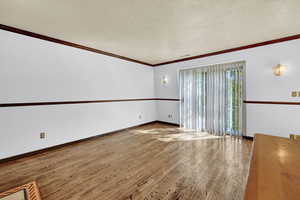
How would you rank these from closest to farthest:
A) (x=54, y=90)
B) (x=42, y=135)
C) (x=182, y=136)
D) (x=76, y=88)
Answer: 1. (x=42, y=135)
2. (x=54, y=90)
3. (x=76, y=88)
4. (x=182, y=136)

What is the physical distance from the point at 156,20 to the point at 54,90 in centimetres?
260

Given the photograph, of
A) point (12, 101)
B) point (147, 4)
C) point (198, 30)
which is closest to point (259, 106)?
point (198, 30)

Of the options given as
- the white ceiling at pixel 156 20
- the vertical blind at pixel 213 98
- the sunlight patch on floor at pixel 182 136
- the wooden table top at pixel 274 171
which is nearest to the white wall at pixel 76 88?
the vertical blind at pixel 213 98

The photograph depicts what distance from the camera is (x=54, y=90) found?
2.93 meters

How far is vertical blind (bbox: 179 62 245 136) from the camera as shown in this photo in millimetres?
3584

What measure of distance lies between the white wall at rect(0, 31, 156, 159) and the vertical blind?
210cm

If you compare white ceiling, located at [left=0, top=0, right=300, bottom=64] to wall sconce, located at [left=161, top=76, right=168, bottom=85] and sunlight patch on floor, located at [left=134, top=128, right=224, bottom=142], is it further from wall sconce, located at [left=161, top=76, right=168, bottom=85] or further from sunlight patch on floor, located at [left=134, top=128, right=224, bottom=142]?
sunlight patch on floor, located at [left=134, top=128, right=224, bottom=142]

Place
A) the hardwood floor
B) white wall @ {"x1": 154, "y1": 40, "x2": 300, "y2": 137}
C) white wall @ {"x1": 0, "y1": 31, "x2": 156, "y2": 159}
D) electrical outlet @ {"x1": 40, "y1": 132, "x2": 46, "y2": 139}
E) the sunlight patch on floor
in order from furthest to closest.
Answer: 1. the sunlight patch on floor
2. white wall @ {"x1": 154, "y1": 40, "x2": 300, "y2": 137}
3. electrical outlet @ {"x1": 40, "y1": 132, "x2": 46, "y2": 139}
4. white wall @ {"x1": 0, "y1": 31, "x2": 156, "y2": 159}
5. the hardwood floor

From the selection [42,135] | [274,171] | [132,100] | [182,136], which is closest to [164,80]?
[132,100]

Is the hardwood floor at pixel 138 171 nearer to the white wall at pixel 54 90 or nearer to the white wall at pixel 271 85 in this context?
the white wall at pixel 54 90

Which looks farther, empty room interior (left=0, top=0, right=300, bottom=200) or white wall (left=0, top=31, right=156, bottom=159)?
white wall (left=0, top=31, right=156, bottom=159)

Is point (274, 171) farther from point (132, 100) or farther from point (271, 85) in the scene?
point (132, 100)

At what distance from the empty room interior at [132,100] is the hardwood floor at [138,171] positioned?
19 millimetres

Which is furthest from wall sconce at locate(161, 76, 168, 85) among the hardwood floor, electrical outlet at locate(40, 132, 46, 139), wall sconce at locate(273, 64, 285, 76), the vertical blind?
electrical outlet at locate(40, 132, 46, 139)
